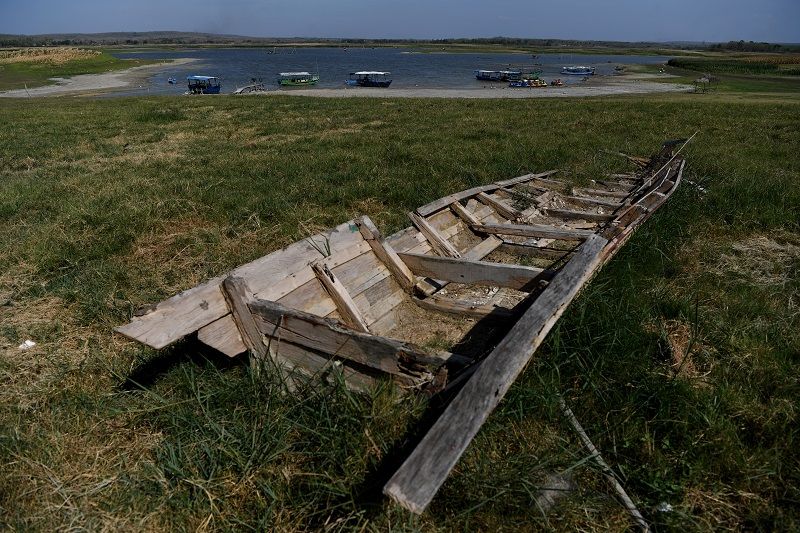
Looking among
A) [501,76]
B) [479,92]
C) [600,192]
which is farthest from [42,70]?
[600,192]

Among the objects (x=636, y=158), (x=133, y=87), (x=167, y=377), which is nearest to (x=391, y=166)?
(x=636, y=158)

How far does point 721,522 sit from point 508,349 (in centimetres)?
139

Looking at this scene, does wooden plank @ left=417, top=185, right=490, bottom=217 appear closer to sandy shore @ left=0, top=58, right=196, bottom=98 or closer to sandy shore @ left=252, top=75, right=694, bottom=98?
sandy shore @ left=252, top=75, right=694, bottom=98

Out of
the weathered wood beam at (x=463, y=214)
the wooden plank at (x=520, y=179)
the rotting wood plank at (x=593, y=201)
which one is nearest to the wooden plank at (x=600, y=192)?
the rotting wood plank at (x=593, y=201)

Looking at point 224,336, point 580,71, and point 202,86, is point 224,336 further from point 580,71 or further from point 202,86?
point 580,71

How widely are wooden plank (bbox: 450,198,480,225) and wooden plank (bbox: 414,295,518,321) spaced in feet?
6.73

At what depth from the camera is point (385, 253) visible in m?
4.69

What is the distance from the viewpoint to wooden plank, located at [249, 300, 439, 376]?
2838 mm

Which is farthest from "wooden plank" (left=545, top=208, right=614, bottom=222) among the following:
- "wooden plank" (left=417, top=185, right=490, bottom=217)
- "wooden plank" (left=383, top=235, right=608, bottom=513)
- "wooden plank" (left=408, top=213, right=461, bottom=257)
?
"wooden plank" (left=383, top=235, right=608, bottom=513)

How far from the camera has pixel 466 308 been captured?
14.5 feet

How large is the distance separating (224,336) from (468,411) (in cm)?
187

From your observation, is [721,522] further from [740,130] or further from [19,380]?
[740,130]

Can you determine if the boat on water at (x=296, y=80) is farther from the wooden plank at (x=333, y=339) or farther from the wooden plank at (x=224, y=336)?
the wooden plank at (x=333, y=339)

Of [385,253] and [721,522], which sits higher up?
[385,253]
